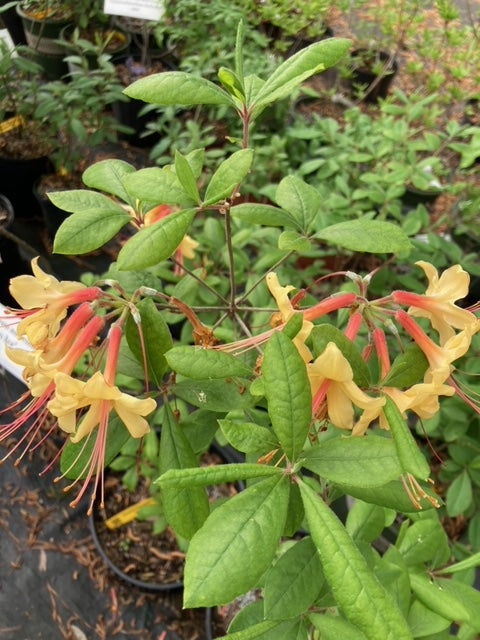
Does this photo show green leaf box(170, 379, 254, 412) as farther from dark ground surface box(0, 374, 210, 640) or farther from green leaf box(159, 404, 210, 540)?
dark ground surface box(0, 374, 210, 640)

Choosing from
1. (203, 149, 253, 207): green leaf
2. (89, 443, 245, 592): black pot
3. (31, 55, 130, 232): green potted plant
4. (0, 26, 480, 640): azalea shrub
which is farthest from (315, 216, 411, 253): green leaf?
(31, 55, 130, 232): green potted plant

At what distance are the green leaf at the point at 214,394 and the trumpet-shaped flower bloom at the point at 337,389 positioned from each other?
136mm

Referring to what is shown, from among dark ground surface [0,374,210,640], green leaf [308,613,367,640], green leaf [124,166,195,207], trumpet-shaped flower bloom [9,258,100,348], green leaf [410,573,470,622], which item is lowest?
dark ground surface [0,374,210,640]

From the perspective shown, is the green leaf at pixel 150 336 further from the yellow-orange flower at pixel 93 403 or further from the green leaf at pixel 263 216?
the green leaf at pixel 263 216

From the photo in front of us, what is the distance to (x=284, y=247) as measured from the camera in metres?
0.85

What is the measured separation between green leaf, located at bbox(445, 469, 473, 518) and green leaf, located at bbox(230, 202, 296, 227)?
3.03 ft

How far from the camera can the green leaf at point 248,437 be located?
2.10 ft

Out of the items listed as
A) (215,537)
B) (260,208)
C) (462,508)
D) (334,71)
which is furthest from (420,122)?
(215,537)

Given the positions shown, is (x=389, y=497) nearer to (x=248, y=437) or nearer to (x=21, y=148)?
(x=248, y=437)

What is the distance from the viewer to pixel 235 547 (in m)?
0.54

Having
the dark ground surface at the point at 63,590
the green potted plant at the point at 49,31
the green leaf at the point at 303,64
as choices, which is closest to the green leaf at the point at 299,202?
the green leaf at the point at 303,64

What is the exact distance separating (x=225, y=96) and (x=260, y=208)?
0.71 feet

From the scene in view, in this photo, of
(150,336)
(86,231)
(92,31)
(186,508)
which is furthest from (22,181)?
(186,508)

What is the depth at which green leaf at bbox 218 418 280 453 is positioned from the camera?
2.10ft
